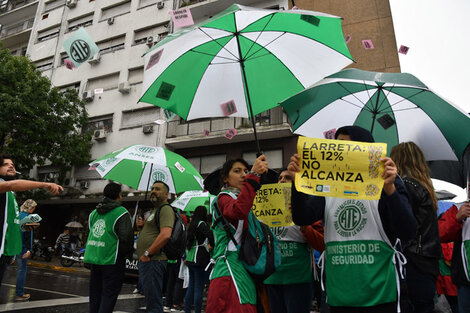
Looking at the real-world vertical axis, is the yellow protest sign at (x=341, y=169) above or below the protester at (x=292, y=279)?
above

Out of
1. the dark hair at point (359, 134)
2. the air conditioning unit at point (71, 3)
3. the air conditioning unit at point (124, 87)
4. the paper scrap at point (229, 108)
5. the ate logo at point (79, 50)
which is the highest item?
the air conditioning unit at point (71, 3)

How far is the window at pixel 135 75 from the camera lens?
22.8m

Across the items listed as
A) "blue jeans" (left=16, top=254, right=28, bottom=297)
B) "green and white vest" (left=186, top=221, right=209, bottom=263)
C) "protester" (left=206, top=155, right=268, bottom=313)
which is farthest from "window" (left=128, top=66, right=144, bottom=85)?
"protester" (left=206, top=155, right=268, bottom=313)

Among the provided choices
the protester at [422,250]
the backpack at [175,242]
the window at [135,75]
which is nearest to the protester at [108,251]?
the backpack at [175,242]

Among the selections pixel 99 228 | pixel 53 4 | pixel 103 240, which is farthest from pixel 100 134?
pixel 103 240

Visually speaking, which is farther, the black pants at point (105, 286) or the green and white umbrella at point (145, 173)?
the green and white umbrella at point (145, 173)

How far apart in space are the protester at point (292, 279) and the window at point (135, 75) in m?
21.1

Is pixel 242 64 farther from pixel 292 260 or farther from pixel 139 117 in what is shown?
pixel 139 117

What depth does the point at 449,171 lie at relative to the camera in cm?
436

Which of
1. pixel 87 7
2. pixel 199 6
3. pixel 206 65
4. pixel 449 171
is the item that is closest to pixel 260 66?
pixel 206 65

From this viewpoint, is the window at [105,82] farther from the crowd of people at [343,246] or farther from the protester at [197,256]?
the crowd of people at [343,246]

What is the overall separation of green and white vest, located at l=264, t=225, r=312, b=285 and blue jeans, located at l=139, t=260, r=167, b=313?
138 cm

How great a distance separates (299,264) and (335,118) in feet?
6.59

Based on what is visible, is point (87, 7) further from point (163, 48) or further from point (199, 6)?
point (163, 48)
